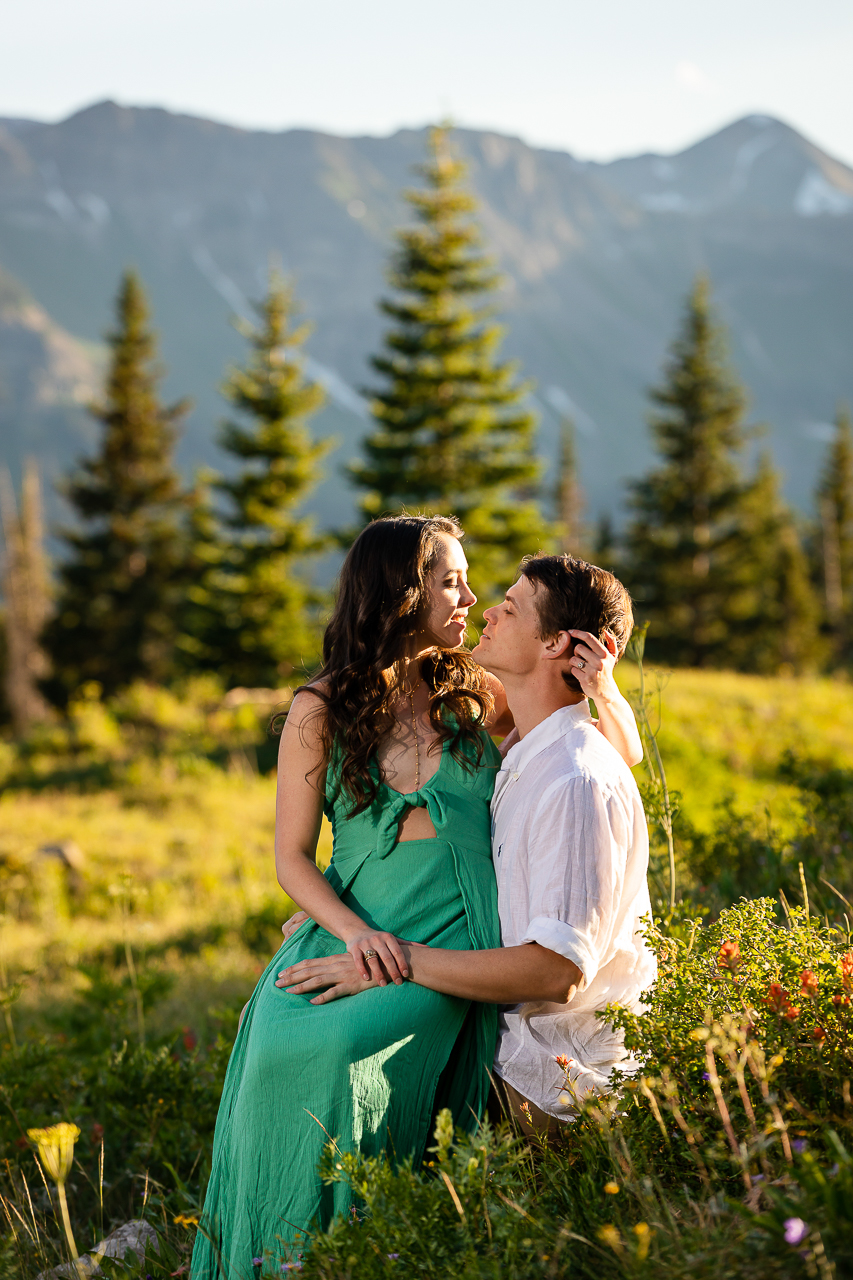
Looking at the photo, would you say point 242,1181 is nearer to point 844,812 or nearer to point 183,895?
point 844,812

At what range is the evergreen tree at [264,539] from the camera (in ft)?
78.7

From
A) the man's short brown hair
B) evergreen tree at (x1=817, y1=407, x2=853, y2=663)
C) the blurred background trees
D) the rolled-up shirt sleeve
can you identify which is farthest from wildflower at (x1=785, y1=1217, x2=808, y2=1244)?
evergreen tree at (x1=817, y1=407, x2=853, y2=663)

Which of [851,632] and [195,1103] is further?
[851,632]

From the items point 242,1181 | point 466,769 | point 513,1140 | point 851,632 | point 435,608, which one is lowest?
point 851,632

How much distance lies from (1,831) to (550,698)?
11.6 meters

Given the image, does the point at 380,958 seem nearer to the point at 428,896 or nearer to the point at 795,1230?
the point at 428,896

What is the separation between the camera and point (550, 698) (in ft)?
10.1

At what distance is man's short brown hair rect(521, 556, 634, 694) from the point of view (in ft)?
9.86

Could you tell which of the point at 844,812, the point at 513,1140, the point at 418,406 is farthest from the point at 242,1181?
the point at 418,406

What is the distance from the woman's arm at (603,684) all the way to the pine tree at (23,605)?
44.0m

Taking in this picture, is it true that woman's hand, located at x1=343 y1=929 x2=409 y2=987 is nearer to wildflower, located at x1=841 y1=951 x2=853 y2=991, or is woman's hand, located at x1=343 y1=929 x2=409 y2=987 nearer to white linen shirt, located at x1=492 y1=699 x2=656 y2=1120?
white linen shirt, located at x1=492 y1=699 x2=656 y2=1120

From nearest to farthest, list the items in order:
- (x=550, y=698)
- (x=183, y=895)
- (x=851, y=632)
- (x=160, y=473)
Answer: (x=550, y=698), (x=183, y=895), (x=160, y=473), (x=851, y=632)

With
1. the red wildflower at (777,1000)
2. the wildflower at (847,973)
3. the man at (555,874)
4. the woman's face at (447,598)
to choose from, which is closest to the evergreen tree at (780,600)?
the woman's face at (447,598)

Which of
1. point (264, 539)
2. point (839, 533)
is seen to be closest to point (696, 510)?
point (264, 539)
